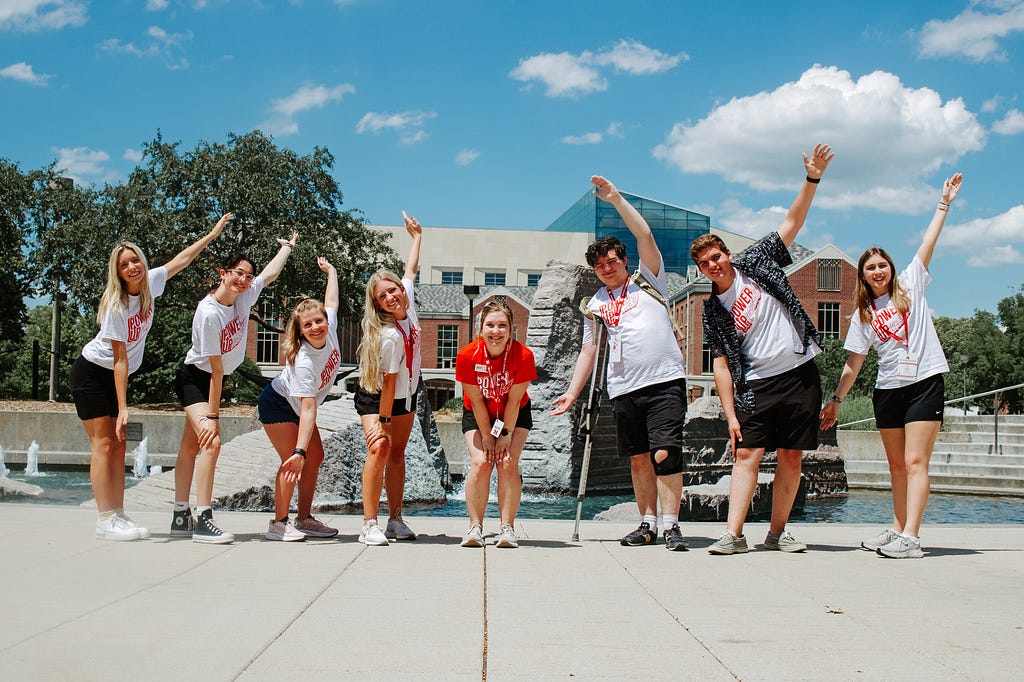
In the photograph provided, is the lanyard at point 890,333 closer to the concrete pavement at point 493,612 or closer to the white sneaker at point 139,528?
the concrete pavement at point 493,612

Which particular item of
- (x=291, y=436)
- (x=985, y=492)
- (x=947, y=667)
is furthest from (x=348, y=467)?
(x=985, y=492)

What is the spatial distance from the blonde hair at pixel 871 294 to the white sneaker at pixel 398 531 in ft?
10.0

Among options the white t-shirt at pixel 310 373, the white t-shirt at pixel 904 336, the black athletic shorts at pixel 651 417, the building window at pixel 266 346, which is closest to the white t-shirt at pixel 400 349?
the white t-shirt at pixel 310 373

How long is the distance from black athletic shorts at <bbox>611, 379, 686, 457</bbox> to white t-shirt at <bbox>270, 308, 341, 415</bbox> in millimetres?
1756

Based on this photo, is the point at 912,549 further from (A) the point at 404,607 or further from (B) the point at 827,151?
(A) the point at 404,607

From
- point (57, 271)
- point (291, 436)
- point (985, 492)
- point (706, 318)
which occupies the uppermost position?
point (57, 271)

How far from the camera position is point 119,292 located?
5121 millimetres

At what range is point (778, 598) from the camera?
385 cm

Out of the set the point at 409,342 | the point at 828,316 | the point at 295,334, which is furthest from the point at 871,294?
the point at 828,316

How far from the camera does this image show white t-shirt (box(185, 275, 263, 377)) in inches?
206

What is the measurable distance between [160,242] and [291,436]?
26.8 metres

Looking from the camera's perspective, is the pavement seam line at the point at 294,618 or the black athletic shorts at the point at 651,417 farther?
the black athletic shorts at the point at 651,417

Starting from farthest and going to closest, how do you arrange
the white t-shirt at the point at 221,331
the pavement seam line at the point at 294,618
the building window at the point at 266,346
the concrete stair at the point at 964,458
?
the building window at the point at 266,346 < the concrete stair at the point at 964,458 < the white t-shirt at the point at 221,331 < the pavement seam line at the point at 294,618

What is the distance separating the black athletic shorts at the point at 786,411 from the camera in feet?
16.5
